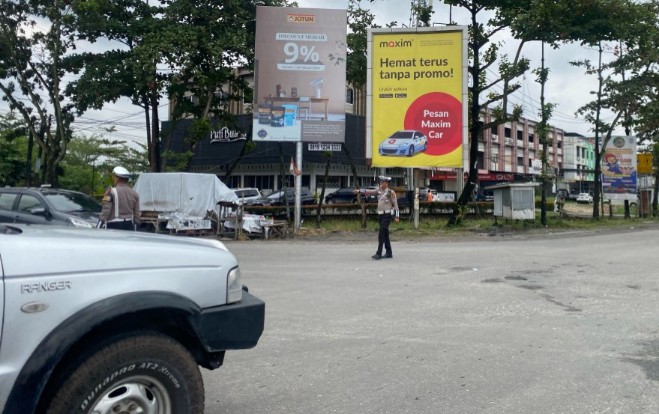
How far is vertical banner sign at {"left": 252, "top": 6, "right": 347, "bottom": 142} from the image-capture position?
2130 cm

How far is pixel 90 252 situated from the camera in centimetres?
300

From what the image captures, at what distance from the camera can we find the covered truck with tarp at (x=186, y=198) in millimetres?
20156

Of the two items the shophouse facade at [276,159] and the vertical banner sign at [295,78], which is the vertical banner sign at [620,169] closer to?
the shophouse facade at [276,159]

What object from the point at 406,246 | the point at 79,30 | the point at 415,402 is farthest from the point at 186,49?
the point at 415,402

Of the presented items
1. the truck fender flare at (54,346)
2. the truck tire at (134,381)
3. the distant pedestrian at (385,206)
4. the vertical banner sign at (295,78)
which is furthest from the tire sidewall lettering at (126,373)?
the vertical banner sign at (295,78)

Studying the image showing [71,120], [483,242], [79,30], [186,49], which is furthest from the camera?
[71,120]

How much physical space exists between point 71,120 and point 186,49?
8504 mm

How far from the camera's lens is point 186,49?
2227 centimetres

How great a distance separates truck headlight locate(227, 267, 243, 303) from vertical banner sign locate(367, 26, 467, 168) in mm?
17480

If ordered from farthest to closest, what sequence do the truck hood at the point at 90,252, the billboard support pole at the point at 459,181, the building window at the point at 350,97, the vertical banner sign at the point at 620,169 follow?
the billboard support pole at the point at 459,181
the building window at the point at 350,97
the vertical banner sign at the point at 620,169
the truck hood at the point at 90,252

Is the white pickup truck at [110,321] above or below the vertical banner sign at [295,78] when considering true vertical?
below

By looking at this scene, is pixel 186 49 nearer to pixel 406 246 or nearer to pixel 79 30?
pixel 79 30

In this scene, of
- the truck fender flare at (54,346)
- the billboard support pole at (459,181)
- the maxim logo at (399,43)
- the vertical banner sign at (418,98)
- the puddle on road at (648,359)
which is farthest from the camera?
the billboard support pole at (459,181)

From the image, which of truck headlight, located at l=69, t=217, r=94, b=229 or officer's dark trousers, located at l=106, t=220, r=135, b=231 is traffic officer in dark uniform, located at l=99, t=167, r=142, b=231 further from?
truck headlight, located at l=69, t=217, r=94, b=229
